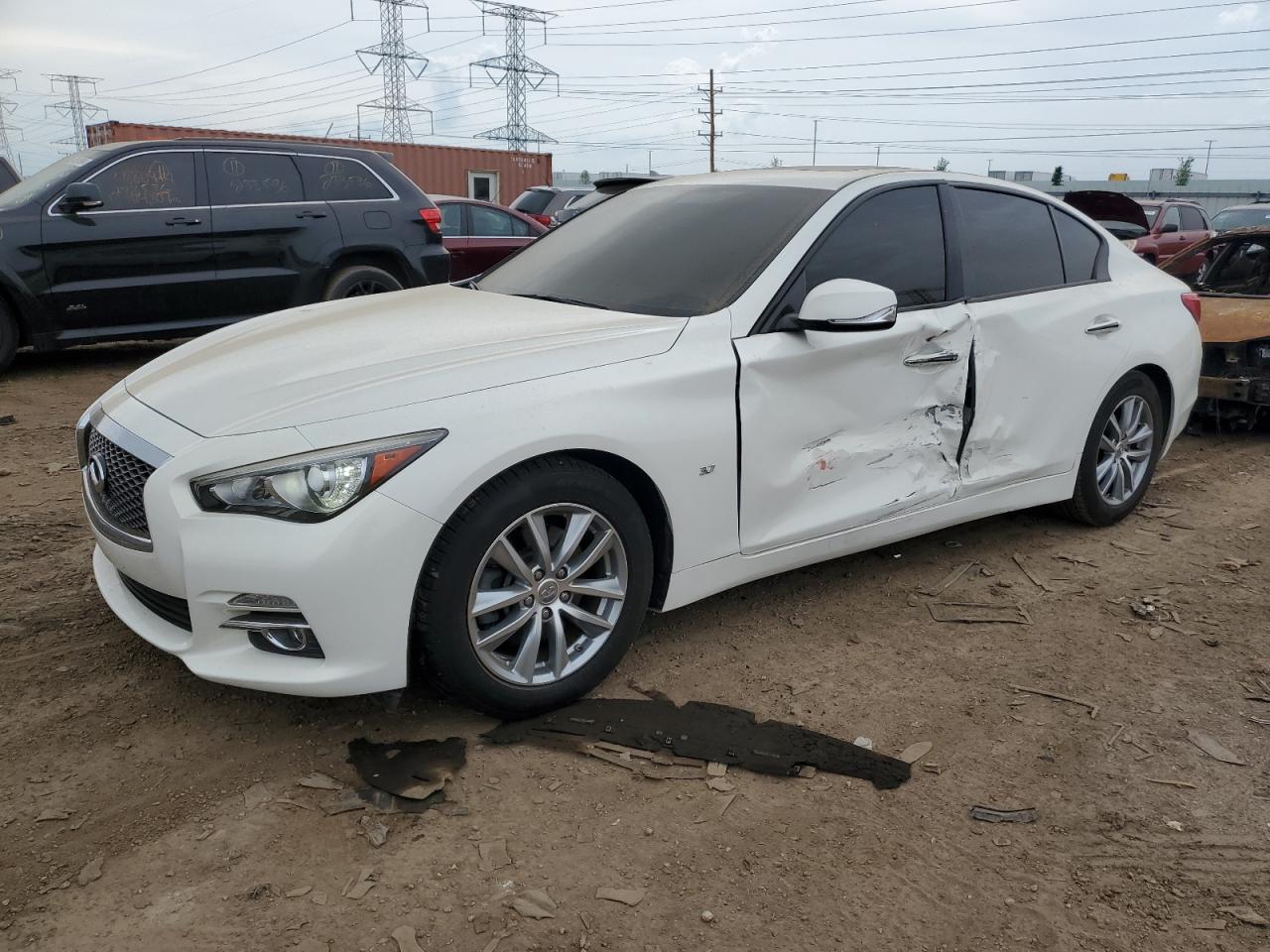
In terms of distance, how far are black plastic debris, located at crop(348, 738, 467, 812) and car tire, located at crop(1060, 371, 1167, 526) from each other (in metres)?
3.22

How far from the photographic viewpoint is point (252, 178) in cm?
807

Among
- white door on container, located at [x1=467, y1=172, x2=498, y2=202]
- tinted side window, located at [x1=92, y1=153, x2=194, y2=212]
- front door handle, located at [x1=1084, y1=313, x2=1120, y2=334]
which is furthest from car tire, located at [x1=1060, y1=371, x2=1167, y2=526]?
white door on container, located at [x1=467, y1=172, x2=498, y2=202]

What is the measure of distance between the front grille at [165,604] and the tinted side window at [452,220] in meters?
8.75

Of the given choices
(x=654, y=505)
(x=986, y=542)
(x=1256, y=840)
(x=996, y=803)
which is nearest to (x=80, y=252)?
(x=654, y=505)

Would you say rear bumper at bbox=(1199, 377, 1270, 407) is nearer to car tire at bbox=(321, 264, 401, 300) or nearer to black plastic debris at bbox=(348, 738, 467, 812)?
black plastic debris at bbox=(348, 738, 467, 812)

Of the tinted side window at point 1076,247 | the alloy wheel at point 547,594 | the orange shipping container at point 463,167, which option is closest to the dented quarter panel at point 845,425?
the alloy wheel at point 547,594

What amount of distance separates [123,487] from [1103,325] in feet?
13.0

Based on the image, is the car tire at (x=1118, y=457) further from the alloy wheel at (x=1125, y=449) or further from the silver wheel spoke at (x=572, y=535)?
the silver wheel spoke at (x=572, y=535)

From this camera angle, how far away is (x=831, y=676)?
3.46m

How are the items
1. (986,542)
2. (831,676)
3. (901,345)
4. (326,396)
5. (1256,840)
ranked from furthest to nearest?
1. (986,542)
2. (901,345)
3. (831,676)
4. (326,396)
5. (1256,840)

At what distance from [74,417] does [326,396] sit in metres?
4.64

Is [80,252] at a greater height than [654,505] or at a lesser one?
greater

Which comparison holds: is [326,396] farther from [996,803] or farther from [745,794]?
[996,803]

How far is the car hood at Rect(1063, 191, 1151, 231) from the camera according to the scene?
12.3 meters
